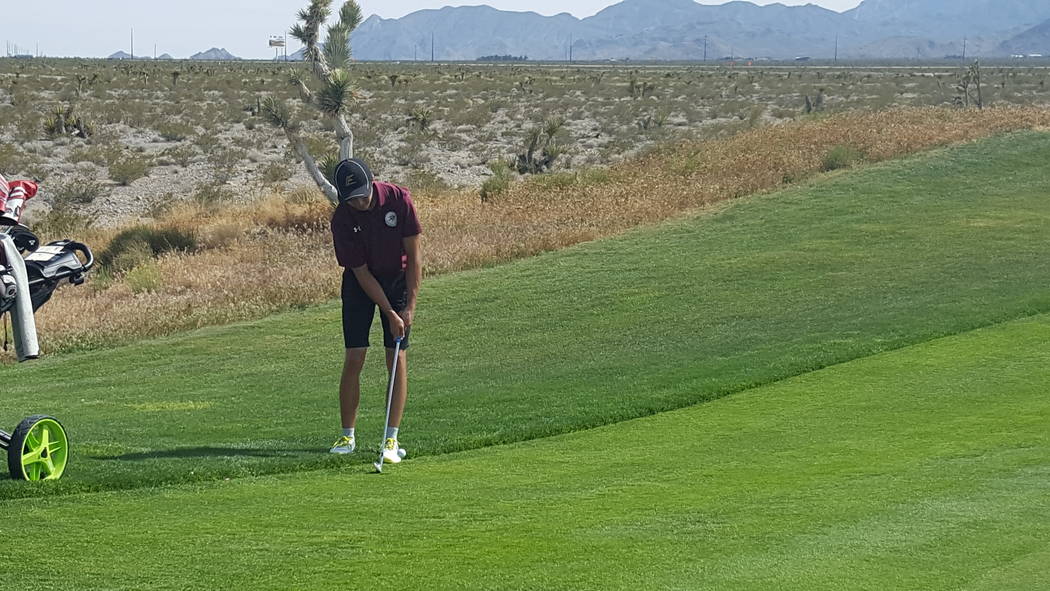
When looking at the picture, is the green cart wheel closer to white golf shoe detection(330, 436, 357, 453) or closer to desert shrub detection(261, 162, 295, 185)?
white golf shoe detection(330, 436, 357, 453)

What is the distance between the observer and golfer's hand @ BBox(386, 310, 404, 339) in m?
8.32

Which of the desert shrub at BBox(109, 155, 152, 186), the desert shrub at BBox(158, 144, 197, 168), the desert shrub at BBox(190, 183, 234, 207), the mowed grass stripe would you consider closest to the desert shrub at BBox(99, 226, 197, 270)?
the desert shrub at BBox(190, 183, 234, 207)

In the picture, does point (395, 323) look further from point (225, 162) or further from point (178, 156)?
point (178, 156)

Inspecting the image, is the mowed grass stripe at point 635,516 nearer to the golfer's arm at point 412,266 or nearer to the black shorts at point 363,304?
the black shorts at point 363,304

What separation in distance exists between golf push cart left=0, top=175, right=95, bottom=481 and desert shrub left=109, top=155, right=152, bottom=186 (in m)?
32.3

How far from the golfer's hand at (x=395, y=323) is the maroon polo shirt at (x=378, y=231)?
28 cm

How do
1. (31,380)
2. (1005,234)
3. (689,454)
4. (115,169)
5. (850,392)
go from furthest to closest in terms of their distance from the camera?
(115,169) < (1005,234) < (31,380) < (850,392) < (689,454)

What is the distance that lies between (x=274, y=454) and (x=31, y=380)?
5.77 metres

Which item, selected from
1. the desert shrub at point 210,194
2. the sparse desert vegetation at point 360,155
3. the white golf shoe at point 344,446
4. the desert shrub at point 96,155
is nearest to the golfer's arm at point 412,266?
the white golf shoe at point 344,446

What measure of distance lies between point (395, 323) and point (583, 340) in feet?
19.0

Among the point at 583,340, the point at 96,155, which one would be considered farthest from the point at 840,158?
the point at 96,155

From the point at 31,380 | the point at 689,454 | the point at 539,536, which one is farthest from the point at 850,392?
the point at 31,380

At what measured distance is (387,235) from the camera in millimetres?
8336

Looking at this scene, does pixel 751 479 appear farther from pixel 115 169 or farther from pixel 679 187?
pixel 115 169
